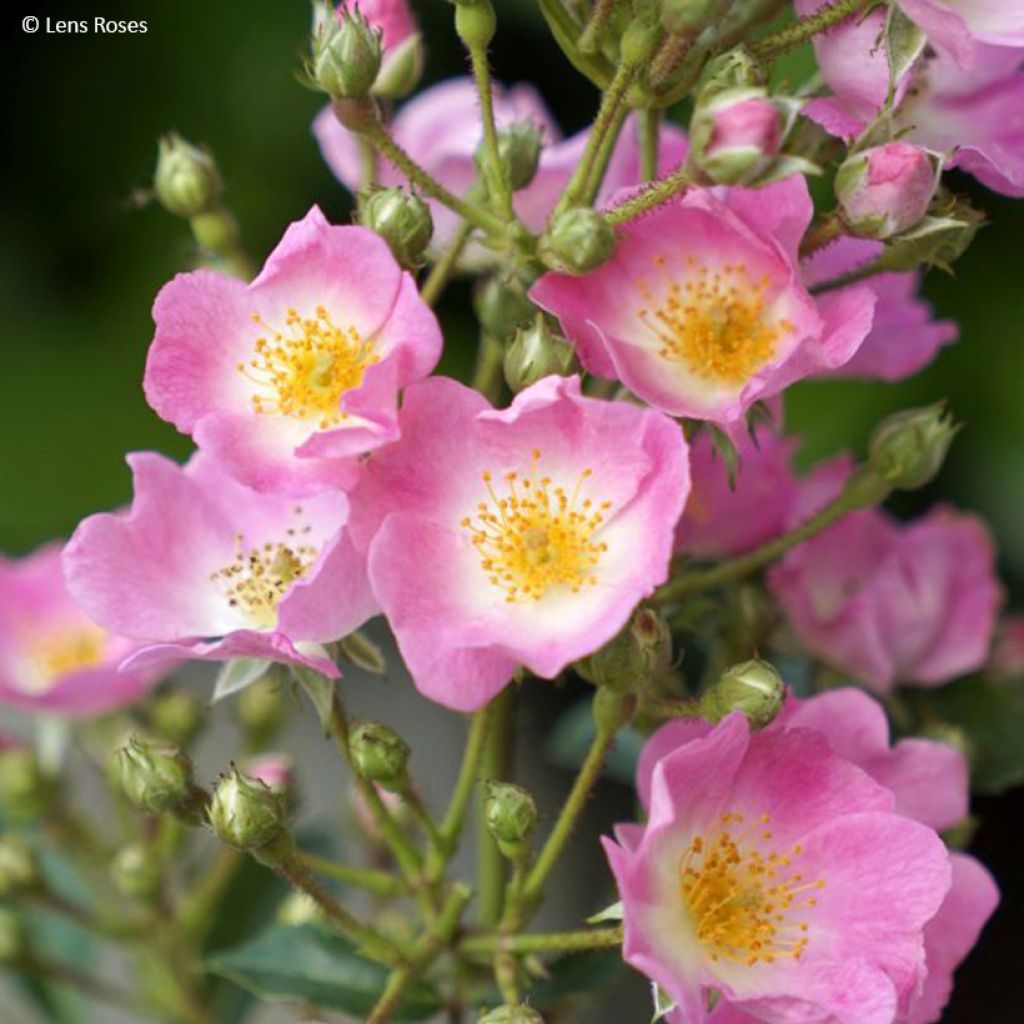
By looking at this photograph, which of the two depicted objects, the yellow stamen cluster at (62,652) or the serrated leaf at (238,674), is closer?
the serrated leaf at (238,674)

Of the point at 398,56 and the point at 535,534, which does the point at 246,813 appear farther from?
the point at 398,56

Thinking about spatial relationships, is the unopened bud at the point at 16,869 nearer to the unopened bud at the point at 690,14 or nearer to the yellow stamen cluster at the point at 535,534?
the yellow stamen cluster at the point at 535,534

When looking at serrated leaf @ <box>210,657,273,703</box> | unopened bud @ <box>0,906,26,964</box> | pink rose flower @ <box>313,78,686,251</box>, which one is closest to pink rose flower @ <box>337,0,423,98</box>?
pink rose flower @ <box>313,78,686,251</box>

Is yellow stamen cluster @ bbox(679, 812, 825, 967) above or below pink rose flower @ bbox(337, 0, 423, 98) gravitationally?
below

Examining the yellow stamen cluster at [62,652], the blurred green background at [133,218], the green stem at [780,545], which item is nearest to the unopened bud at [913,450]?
the green stem at [780,545]

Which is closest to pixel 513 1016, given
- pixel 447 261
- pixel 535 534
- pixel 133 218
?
pixel 535 534

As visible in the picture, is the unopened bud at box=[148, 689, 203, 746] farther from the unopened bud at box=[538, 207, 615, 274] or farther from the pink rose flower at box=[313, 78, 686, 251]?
the unopened bud at box=[538, 207, 615, 274]
